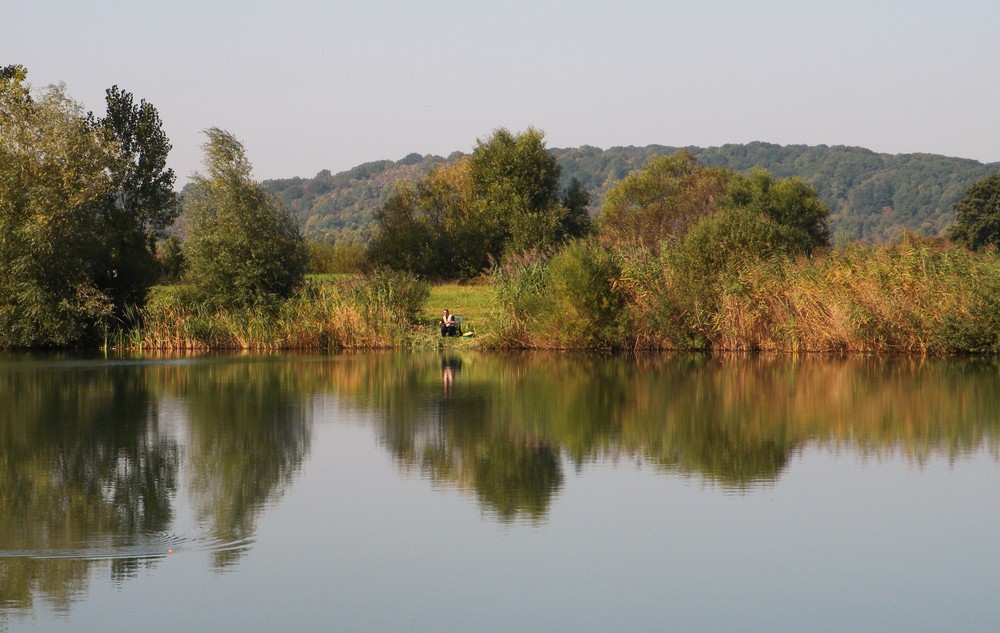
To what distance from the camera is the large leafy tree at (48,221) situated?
114 feet

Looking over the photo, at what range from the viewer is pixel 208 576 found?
9203 mm

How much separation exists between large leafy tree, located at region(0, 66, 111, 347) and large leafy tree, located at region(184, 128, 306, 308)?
310 cm

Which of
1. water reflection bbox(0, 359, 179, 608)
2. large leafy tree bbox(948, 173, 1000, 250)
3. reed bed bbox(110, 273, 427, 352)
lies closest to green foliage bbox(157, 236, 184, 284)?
reed bed bbox(110, 273, 427, 352)

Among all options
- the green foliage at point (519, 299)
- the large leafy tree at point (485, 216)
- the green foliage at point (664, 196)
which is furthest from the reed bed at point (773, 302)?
the green foliage at point (664, 196)

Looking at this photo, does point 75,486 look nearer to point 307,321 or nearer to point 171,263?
point 307,321

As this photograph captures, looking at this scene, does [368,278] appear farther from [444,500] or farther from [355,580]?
[355,580]

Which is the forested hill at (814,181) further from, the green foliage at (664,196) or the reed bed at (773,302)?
the reed bed at (773,302)

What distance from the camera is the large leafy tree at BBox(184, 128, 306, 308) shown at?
35.6 m

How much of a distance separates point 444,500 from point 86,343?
2819cm

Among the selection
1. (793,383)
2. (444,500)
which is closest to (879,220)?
(793,383)

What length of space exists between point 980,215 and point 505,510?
71553mm

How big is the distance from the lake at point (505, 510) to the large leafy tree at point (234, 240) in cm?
1362

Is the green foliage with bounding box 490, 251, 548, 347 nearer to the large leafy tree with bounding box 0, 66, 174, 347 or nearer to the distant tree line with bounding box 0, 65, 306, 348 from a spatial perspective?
the distant tree line with bounding box 0, 65, 306, 348

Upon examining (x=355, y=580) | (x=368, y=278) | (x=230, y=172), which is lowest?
(x=355, y=580)
